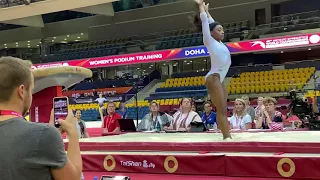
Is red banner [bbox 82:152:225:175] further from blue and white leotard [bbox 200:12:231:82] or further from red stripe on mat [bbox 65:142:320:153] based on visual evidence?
blue and white leotard [bbox 200:12:231:82]

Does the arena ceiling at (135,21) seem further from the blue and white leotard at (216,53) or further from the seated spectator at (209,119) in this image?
the blue and white leotard at (216,53)

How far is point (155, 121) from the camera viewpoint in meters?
6.17

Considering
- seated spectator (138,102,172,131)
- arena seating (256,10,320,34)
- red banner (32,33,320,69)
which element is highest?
arena seating (256,10,320,34)

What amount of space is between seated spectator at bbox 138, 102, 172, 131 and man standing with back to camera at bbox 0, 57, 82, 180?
180 inches

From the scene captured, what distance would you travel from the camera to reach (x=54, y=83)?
2.64 m

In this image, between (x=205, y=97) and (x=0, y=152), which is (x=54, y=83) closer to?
(x=0, y=152)

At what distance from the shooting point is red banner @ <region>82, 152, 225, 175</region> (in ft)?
10.2

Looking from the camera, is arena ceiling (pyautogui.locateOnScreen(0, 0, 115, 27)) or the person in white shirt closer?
the person in white shirt

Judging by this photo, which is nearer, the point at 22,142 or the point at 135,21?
the point at 22,142

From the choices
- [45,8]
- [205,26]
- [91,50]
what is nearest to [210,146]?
[205,26]

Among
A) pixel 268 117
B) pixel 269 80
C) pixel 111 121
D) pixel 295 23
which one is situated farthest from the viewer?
pixel 269 80

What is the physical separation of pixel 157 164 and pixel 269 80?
11.7 meters

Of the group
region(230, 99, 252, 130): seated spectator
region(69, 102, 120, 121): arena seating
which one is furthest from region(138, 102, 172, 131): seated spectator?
region(69, 102, 120, 121): arena seating

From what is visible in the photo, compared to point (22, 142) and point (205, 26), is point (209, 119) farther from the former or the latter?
point (22, 142)
